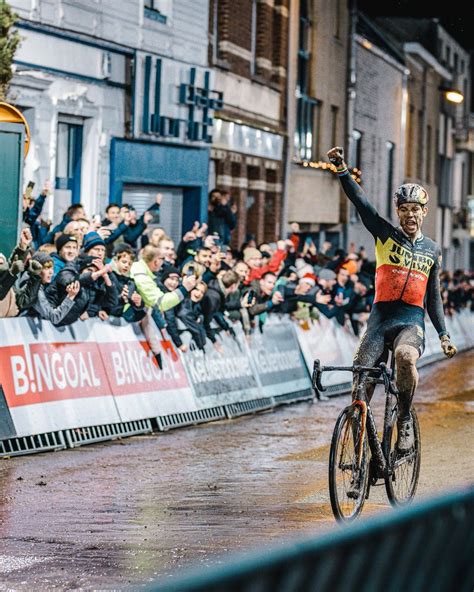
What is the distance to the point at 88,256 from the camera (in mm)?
14016

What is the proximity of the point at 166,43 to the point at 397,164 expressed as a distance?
2346cm

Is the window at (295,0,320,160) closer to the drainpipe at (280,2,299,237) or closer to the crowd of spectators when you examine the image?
the drainpipe at (280,2,299,237)

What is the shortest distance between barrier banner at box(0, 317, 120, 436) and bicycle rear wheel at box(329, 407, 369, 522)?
14.1ft

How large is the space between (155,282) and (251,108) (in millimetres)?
15556

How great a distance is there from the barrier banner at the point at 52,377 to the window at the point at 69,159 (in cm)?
802

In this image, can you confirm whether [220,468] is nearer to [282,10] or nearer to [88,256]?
[88,256]

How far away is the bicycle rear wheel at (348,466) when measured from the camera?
8594 mm

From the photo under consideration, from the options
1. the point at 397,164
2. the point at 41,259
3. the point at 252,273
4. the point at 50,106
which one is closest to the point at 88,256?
the point at 41,259

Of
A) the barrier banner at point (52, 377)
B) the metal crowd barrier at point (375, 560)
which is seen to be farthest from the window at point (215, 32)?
the metal crowd barrier at point (375, 560)

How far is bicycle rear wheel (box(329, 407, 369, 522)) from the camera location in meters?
8.59

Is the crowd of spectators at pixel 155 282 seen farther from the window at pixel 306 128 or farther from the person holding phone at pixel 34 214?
the window at pixel 306 128

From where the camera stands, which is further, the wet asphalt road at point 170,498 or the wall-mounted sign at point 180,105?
the wall-mounted sign at point 180,105

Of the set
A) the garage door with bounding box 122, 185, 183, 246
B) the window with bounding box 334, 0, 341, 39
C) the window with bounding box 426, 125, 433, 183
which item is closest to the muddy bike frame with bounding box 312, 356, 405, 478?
the garage door with bounding box 122, 185, 183, 246

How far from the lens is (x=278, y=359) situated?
1869 cm
